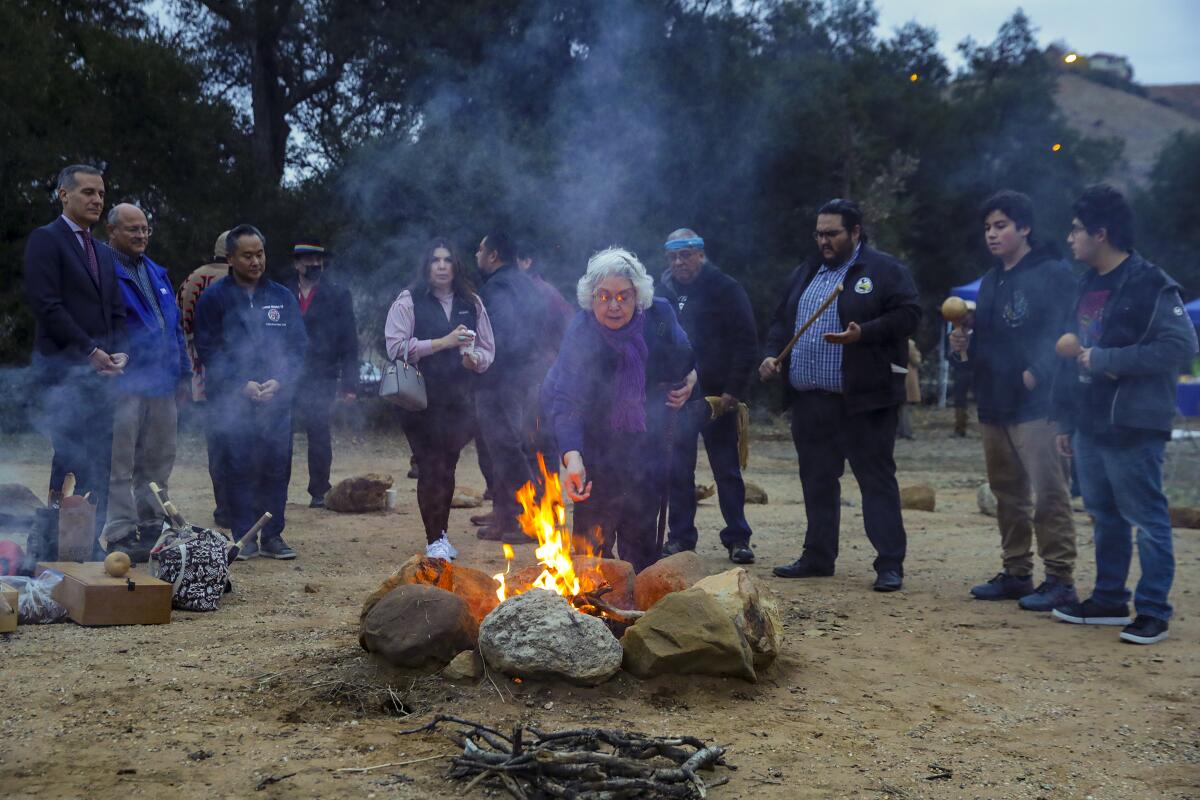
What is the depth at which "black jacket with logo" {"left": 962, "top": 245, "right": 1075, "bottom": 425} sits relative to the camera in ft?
17.7

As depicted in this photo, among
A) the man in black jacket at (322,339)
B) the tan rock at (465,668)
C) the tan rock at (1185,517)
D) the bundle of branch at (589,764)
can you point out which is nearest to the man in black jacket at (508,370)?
the man in black jacket at (322,339)

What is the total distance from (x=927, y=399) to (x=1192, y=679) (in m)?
21.8

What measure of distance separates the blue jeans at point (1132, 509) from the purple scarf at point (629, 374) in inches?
80.4

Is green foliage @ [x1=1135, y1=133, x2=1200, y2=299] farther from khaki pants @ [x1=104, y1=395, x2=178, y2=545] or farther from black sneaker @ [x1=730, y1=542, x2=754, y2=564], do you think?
khaki pants @ [x1=104, y1=395, x2=178, y2=545]

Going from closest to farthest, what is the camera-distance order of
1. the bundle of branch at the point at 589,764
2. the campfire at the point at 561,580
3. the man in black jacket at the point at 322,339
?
the bundle of branch at the point at 589,764
the campfire at the point at 561,580
the man in black jacket at the point at 322,339

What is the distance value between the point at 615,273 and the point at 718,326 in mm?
2064

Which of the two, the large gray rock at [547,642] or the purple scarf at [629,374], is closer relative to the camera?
the large gray rock at [547,642]

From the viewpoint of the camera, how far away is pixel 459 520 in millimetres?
8281

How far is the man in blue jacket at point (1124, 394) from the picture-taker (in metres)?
4.68

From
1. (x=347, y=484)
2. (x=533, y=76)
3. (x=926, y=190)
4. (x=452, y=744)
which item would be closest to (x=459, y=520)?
(x=347, y=484)

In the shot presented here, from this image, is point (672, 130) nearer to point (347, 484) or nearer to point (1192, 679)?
point (347, 484)

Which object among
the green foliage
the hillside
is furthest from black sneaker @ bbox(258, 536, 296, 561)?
the hillside

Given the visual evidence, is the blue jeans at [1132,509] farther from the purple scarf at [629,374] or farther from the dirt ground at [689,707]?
the purple scarf at [629,374]

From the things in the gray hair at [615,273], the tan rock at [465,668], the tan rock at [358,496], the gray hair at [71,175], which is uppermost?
the gray hair at [71,175]
